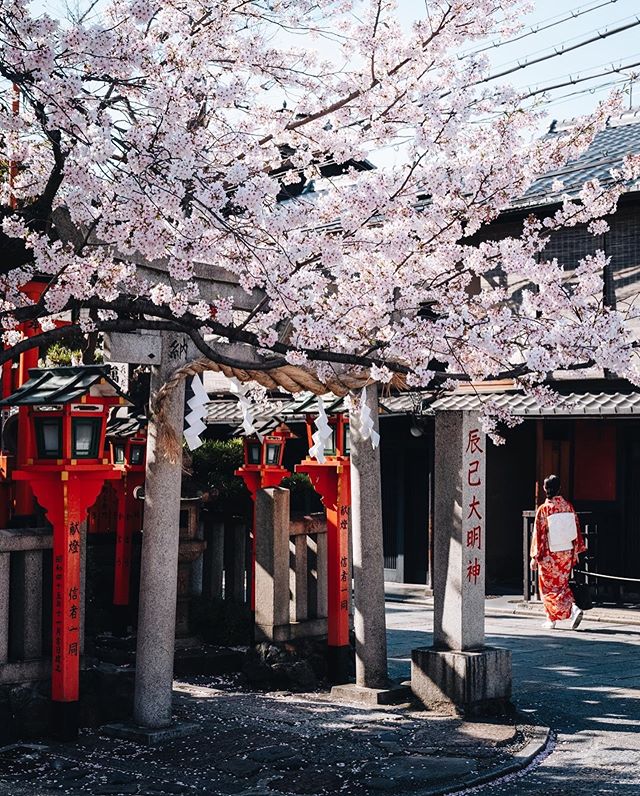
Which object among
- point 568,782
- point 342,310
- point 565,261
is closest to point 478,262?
point 342,310

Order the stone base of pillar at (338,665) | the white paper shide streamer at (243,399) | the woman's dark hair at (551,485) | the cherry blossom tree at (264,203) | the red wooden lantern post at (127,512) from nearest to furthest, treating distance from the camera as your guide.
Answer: the cherry blossom tree at (264,203), the white paper shide streamer at (243,399), the stone base of pillar at (338,665), the red wooden lantern post at (127,512), the woman's dark hair at (551,485)

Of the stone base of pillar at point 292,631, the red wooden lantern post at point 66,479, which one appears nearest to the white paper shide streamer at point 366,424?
the stone base of pillar at point 292,631

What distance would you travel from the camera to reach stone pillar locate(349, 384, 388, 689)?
34.9ft

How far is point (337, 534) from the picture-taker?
1177 cm

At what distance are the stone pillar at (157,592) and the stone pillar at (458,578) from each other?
2.47 metres

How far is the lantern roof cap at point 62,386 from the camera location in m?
8.74

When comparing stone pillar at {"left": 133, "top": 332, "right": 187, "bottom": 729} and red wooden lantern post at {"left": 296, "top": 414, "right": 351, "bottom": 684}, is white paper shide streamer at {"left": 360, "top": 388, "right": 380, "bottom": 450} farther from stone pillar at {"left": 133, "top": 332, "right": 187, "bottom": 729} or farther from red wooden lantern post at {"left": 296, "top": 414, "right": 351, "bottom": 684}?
stone pillar at {"left": 133, "top": 332, "right": 187, "bottom": 729}

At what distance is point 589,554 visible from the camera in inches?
729

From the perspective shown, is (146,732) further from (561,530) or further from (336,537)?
(561,530)

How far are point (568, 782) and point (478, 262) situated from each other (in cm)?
414

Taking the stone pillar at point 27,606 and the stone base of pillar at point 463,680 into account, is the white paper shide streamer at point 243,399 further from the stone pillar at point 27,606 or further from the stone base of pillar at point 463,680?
the stone base of pillar at point 463,680

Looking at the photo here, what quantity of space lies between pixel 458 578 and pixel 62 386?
3.93 meters

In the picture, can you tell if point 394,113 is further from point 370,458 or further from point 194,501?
point 194,501

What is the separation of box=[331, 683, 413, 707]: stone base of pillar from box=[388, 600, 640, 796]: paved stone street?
3.73 ft
